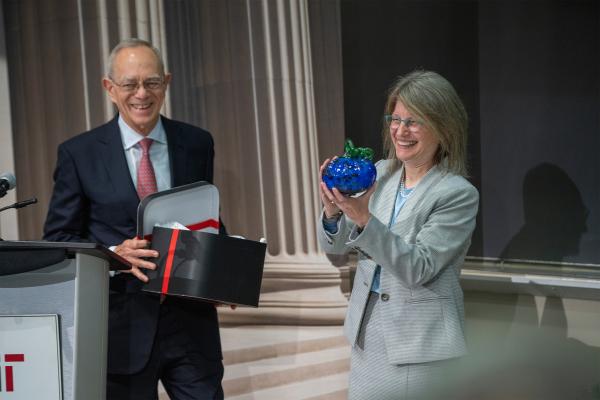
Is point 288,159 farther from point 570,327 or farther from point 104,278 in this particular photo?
point 104,278

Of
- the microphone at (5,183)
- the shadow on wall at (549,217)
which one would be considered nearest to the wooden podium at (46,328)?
the microphone at (5,183)

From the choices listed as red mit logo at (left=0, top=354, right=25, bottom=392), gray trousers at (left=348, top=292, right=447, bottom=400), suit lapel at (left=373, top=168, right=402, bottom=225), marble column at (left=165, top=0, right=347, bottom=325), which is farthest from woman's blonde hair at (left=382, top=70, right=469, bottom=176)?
marble column at (left=165, top=0, right=347, bottom=325)

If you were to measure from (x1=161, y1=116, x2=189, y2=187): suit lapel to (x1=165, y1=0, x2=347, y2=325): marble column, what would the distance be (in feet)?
5.46

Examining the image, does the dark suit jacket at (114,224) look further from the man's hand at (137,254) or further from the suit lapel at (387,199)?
the suit lapel at (387,199)

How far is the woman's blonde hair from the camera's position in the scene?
7.39ft

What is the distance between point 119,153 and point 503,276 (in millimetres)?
1809

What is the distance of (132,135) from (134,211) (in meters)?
0.27

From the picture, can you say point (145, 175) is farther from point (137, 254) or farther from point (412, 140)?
point (412, 140)

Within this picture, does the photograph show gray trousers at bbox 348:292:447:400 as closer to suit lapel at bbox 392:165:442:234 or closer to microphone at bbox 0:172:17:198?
suit lapel at bbox 392:165:442:234

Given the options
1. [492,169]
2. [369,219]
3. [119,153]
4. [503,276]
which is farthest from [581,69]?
[119,153]

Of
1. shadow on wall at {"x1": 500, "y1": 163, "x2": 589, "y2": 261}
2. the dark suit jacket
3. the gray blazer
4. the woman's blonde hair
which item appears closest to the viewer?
the gray blazer

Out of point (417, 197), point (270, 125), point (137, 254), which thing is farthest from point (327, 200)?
point (270, 125)

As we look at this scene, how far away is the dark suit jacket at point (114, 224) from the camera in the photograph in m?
2.45

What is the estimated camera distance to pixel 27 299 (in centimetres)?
204
